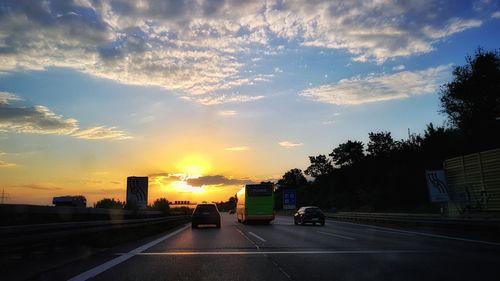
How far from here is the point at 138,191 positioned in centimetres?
3030

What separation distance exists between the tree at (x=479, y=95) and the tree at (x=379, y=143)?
121ft

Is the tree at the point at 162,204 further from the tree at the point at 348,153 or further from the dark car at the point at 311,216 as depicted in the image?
the tree at the point at 348,153

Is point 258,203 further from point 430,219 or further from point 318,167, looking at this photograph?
point 318,167

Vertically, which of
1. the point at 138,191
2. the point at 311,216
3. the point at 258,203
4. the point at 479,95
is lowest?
the point at 311,216

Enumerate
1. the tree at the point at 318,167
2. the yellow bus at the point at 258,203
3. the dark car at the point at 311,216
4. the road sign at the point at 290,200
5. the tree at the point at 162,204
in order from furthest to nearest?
the tree at the point at 318,167, the road sign at the point at 290,200, the tree at the point at 162,204, the yellow bus at the point at 258,203, the dark car at the point at 311,216

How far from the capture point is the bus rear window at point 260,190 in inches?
1576

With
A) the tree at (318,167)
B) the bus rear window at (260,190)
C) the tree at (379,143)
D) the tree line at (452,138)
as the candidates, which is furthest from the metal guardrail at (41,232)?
the tree at (318,167)

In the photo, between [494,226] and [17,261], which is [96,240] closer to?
[17,261]

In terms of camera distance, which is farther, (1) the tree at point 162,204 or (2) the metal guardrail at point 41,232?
(1) the tree at point 162,204

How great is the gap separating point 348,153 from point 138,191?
308 ft

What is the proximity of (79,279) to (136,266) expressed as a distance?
85.2 inches

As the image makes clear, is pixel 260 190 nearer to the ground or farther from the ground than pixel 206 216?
farther from the ground

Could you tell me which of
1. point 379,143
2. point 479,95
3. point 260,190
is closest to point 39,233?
point 260,190

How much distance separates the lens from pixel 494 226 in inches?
864
